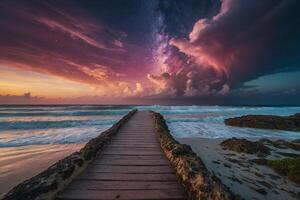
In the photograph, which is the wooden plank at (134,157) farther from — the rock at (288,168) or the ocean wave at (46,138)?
the ocean wave at (46,138)

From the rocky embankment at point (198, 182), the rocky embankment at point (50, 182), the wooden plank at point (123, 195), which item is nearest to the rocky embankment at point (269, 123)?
the rocky embankment at point (198, 182)

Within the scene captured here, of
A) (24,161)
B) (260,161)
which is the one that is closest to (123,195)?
(260,161)

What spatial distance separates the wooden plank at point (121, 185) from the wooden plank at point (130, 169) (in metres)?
0.46

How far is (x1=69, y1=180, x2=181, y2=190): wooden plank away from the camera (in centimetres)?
274

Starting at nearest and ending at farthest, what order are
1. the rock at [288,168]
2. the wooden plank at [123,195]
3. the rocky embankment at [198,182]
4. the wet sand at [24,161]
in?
the rocky embankment at [198,182], the wooden plank at [123,195], the rock at [288,168], the wet sand at [24,161]

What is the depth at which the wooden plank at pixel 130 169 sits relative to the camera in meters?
3.39

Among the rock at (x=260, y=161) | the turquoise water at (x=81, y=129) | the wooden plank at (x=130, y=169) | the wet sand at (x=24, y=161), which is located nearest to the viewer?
the wooden plank at (x=130, y=169)

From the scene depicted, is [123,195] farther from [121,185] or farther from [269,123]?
[269,123]

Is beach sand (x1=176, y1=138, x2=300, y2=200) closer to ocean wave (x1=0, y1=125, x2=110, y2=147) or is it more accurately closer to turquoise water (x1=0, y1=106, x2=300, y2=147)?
turquoise water (x1=0, y1=106, x2=300, y2=147)

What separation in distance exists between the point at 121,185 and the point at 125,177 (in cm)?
29

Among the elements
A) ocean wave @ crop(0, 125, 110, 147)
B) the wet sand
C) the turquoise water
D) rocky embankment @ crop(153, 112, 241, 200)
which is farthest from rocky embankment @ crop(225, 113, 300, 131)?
the wet sand

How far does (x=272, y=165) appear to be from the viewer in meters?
5.15

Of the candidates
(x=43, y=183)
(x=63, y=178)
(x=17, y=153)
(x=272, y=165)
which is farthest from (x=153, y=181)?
(x=17, y=153)

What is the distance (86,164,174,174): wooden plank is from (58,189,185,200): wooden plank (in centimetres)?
75
